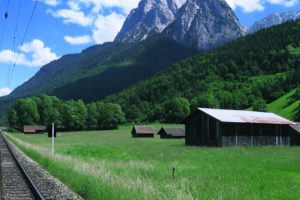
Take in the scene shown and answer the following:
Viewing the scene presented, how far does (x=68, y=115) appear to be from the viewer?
154 metres

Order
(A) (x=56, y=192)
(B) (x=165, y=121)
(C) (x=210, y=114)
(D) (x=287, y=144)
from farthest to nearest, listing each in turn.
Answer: (B) (x=165, y=121)
(D) (x=287, y=144)
(C) (x=210, y=114)
(A) (x=56, y=192)

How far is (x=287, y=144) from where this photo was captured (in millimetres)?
62562

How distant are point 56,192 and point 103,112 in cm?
14500

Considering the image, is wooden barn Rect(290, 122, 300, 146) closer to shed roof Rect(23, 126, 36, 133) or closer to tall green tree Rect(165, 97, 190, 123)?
shed roof Rect(23, 126, 36, 133)

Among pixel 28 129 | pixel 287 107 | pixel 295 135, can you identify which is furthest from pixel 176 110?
pixel 295 135

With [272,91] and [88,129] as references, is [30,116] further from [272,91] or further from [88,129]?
[272,91]

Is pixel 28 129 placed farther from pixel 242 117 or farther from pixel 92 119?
pixel 242 117

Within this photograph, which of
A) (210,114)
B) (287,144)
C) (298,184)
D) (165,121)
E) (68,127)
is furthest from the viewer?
(165,121)

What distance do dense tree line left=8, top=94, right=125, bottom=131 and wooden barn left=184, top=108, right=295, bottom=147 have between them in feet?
323

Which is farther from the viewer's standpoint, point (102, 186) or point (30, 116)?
point (30, 116)

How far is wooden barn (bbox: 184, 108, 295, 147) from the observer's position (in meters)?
55.2

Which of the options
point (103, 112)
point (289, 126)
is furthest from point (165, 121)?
point (289, 126)

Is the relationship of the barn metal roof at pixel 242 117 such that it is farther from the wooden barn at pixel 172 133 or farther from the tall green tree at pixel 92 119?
the tall green tree at pixel 92 119

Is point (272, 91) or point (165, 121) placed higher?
point (272, 91)
